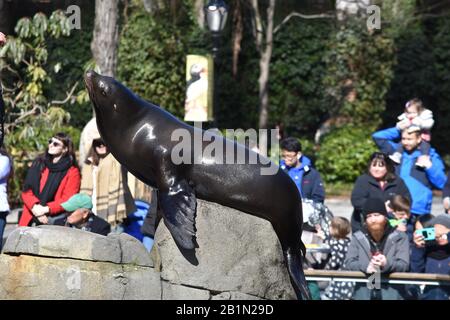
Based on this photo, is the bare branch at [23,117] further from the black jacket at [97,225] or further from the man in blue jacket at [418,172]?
the man in blue jacket at [418,172]

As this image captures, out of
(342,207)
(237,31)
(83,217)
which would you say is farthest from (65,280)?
(237,31)

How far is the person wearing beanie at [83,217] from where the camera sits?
28.1 feet

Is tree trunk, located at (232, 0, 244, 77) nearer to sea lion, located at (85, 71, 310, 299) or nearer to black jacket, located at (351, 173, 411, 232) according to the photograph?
black jacket, located at (351, 173, 411, 232)

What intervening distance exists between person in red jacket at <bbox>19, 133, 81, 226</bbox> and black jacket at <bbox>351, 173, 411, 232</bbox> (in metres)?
2.58

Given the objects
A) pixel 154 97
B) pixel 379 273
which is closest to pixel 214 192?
pixel 379 273

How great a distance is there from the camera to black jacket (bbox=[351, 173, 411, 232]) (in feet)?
30.9

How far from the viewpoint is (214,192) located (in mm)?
6281

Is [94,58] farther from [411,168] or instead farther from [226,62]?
[226,62]

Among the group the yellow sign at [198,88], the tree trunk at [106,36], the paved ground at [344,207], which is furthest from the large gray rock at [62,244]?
the yellow sign at [198,88]

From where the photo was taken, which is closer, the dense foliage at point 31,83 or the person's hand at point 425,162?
the person's hand at point 425,162

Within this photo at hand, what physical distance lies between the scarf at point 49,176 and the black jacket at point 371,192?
2668mm

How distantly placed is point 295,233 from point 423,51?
17347 mm

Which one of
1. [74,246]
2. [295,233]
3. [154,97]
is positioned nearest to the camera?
[74,246]

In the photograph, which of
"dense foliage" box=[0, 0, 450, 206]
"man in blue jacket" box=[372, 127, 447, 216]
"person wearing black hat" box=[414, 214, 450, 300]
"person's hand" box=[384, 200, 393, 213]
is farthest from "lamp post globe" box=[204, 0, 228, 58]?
"person wearing black hat" box=[414, 214, 450, 300]
